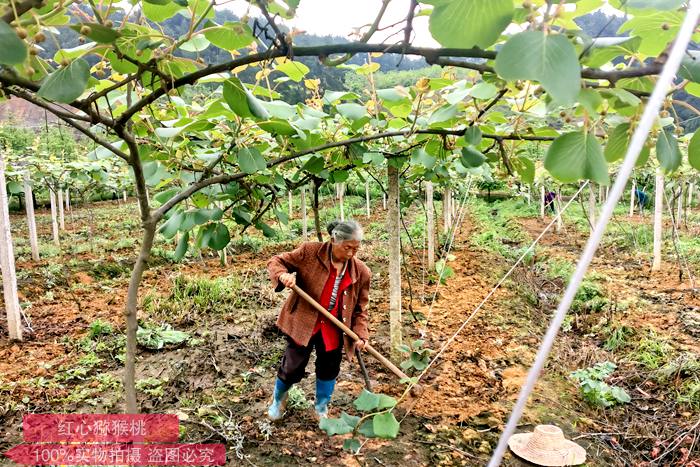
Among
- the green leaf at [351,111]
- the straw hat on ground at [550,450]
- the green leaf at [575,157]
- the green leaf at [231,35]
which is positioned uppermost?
the green leaf at [231,35]

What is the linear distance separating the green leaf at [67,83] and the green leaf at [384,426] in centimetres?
119

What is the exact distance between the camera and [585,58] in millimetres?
739

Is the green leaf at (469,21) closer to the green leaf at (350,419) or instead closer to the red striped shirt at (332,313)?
the green leaf at (350,419)

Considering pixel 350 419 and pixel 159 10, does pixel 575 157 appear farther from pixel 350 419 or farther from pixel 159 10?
pixel 350 419

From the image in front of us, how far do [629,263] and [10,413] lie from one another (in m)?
9.64

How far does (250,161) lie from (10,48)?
0.87 m

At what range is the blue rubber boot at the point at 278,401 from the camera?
311 centimetres

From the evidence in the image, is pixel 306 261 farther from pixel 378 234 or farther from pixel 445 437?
pixel 378 234

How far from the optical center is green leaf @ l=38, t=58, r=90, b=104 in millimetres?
745

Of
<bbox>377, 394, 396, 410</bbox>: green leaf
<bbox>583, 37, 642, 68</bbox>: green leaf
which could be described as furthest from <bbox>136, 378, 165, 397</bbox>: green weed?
<bbox>583, 37, 642, 68</bbox>: green leaf

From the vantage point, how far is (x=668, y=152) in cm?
77

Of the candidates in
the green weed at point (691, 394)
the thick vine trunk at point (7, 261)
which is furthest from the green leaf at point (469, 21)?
the thick vine trunk at point (7, 261)

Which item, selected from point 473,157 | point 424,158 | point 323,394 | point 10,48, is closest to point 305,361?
point 323,394

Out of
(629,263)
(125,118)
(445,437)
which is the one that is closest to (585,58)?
(125,118)
